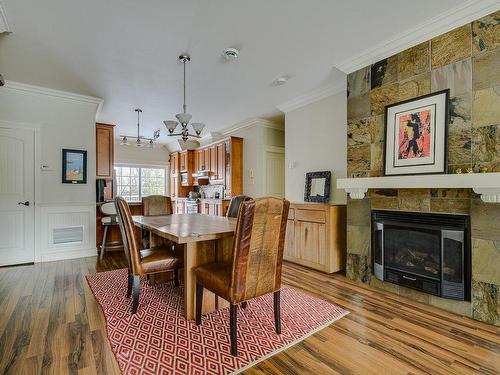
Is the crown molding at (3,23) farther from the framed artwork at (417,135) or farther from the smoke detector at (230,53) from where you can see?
the framed artwork at (417,135)

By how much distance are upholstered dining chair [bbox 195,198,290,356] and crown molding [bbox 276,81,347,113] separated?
8.95ft

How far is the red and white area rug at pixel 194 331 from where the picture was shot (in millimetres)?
1596

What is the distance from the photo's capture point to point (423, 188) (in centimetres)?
247

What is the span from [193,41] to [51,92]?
9.11 ft

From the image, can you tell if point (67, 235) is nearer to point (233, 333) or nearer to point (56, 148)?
point (56, 148)

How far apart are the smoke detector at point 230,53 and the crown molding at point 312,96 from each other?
5.28ft

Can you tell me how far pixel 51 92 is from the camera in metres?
3.97

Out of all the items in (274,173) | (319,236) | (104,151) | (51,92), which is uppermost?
(51,92)

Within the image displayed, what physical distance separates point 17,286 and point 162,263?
198cm

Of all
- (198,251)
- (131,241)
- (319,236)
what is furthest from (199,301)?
(319,236)

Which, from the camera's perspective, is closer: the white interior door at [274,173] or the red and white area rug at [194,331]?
the red and white area rug at [194,331]

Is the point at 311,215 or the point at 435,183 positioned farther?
the point at 311,215

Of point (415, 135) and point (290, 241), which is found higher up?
point (415, 135)

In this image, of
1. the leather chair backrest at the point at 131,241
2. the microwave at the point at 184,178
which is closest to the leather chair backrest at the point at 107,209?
the leather chair backrest at the point at 131,241
